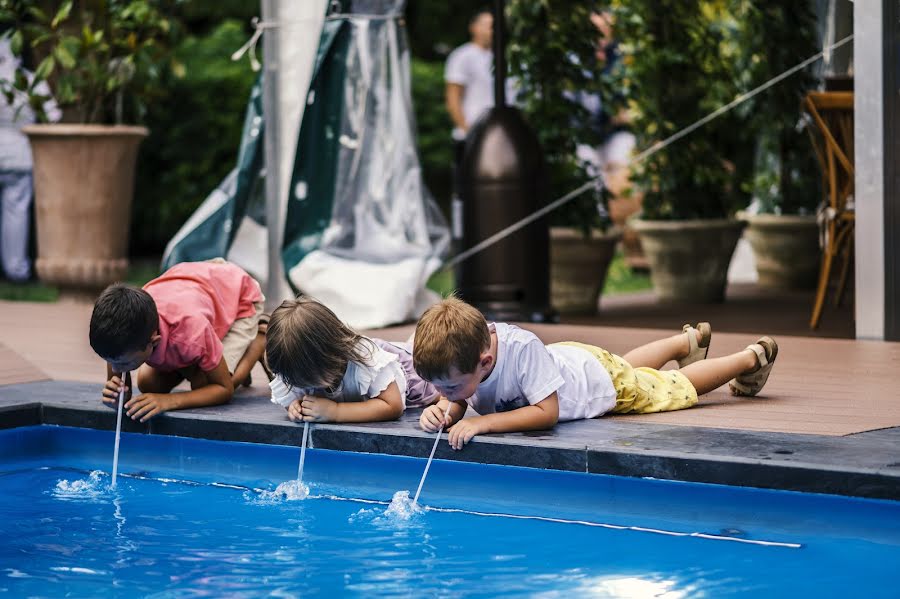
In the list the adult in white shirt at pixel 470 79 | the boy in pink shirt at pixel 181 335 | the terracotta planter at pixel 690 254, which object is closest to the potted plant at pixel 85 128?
the adult in white shirt at pixel 470 79

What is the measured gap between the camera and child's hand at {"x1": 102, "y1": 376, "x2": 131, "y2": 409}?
4.12 m

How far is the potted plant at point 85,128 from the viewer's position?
7.47m

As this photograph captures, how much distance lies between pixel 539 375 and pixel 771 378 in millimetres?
1397

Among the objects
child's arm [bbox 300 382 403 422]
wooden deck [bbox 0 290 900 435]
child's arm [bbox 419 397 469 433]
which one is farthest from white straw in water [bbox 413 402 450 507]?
wooden deck [bbox 0 290 900 435]

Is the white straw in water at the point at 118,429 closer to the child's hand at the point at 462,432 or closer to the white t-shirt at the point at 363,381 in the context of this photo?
the white t-shirt at the point at 363,381

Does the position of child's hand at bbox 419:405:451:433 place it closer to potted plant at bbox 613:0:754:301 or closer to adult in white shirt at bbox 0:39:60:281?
potted plant at bbox 613:0:754:301

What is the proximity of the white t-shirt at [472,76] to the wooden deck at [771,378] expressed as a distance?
279cm

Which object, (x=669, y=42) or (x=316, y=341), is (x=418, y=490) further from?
(x=669, y=42)

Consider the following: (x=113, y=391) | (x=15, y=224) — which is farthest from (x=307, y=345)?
(x=15, y=224)

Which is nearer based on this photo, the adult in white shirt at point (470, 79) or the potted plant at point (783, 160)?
the potted plant at point (783, 160)

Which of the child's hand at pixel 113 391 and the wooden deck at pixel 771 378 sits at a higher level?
the child's hand at pixel 113 391

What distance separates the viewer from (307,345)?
3646mm

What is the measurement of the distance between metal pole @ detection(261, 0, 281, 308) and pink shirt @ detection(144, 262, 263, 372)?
2.12 m

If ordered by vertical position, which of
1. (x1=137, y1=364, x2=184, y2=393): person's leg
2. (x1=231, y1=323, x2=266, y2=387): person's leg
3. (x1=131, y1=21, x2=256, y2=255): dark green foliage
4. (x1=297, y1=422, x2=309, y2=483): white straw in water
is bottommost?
(x1=297, y1=422, x2=309, y2=483): white straw in water
